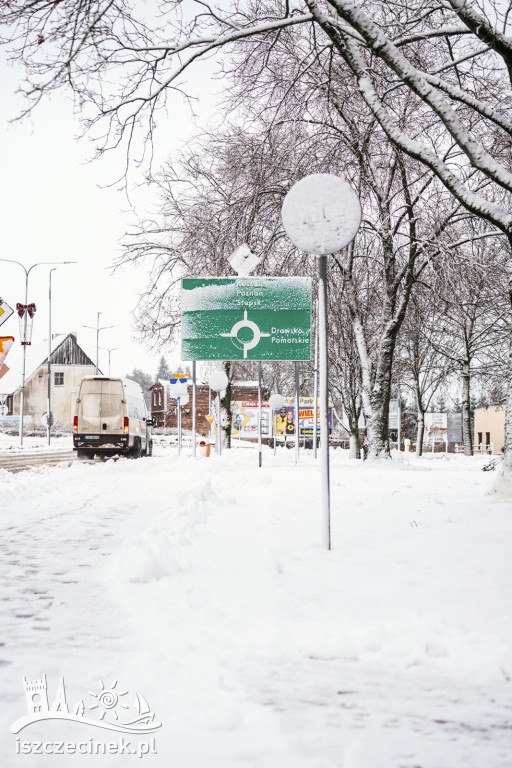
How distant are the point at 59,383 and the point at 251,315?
65336 mm

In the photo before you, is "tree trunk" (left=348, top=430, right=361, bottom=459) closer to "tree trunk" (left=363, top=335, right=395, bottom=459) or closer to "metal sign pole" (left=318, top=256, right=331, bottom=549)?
"tree trunk" (left=363, top=335, right=395, bottom=459)

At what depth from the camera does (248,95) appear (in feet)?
36.8

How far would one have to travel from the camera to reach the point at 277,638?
357 centimetres

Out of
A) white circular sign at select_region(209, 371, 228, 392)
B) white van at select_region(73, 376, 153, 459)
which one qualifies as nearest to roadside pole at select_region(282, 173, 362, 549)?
white circular sign at select_region(209, 371, 228, 392)

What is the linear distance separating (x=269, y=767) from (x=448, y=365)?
3482cm

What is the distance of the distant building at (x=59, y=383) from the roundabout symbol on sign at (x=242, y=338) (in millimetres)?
61005

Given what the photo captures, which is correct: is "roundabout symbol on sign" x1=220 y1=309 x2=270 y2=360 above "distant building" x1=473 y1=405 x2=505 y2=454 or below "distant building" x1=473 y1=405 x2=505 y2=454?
above

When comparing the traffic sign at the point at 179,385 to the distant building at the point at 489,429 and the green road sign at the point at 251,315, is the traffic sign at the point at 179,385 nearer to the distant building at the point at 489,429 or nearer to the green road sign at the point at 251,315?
the green road sign at the point at 251,315

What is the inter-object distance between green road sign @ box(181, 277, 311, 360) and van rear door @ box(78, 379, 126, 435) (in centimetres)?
1256

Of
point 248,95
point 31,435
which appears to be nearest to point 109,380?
point 248,95

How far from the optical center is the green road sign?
1532 centimetres

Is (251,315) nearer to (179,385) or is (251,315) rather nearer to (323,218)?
(179,385)

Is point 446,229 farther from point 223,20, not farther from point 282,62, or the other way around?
point 223,20

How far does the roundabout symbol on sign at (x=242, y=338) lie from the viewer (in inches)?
615
